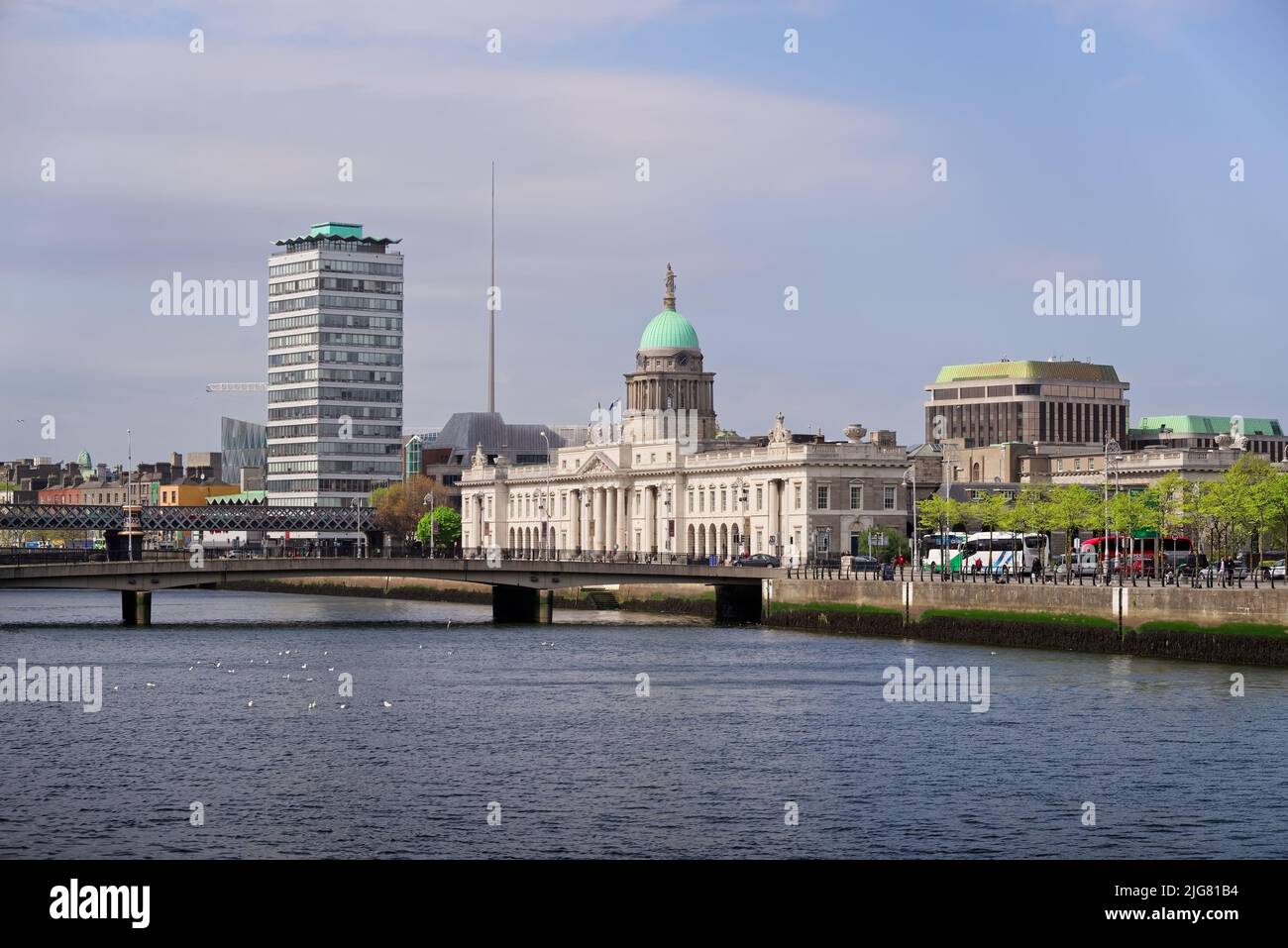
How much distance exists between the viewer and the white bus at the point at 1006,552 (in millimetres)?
117562

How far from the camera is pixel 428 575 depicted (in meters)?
117

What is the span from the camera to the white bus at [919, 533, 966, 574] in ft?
424

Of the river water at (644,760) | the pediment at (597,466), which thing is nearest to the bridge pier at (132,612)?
the river water at (644,760)

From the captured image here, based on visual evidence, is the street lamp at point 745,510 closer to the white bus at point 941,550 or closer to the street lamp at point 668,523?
the street lamp at point 668,523

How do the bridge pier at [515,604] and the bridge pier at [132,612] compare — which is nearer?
the bridge pier at [132,612]

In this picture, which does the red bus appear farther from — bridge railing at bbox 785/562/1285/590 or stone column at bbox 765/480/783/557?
stone column at bbox 765/480/783/557

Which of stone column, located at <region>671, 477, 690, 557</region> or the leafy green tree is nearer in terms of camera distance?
the leafy green tree

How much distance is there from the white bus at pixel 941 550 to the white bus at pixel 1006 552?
64 centimetres

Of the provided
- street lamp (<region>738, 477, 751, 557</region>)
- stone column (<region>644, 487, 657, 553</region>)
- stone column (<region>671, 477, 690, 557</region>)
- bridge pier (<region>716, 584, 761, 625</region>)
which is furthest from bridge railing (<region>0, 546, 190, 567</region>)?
bridge pier (<region>716, 584, 761, 625</region>)

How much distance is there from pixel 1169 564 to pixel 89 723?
67.0 m

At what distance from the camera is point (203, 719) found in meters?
65.0

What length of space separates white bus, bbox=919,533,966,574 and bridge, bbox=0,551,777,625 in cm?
1195
